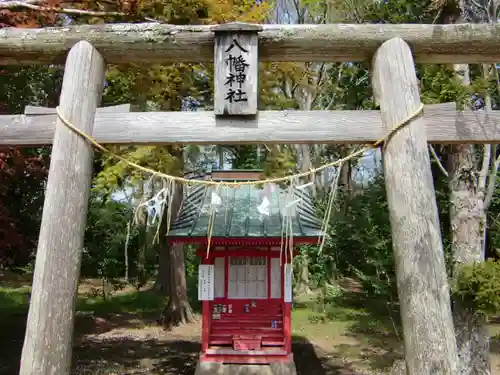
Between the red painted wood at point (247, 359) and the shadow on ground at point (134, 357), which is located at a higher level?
the red painted wood at point (247, 359)

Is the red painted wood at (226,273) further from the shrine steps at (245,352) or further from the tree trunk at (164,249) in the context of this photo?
the tree trunk at (164,249)

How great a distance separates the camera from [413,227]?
2.96m

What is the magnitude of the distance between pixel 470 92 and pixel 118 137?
481cm

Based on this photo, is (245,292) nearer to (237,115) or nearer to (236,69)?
(237,115)

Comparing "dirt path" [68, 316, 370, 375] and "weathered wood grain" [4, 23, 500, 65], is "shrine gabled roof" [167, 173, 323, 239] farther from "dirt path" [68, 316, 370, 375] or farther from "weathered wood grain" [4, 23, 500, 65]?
"weathered wood grain" [4, 23, 500, 65]

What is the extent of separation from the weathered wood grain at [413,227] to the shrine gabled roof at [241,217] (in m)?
4.00

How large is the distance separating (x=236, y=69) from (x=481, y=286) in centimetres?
468

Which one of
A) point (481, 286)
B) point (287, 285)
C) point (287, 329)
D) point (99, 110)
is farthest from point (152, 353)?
point (99, 110)

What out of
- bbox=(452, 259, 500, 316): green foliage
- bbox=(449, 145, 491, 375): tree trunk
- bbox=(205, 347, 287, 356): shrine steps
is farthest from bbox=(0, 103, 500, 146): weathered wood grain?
bbox=(205, 347, 287, 356): shrine steps

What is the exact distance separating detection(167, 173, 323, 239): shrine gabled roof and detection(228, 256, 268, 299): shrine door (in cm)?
73

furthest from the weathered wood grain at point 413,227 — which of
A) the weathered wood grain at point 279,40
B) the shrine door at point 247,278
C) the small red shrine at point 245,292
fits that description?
the shrine door at point 247,278

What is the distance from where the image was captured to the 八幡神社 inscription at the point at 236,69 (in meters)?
3.38

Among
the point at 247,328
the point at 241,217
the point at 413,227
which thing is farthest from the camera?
the point at 241,217

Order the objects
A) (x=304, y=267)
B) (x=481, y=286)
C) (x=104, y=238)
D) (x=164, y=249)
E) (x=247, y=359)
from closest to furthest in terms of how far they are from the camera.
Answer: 1. (x=481, y=286)
2. (x=247, y=359)
3. (x=164, y=249)
4. (x=104, y=238)
5. (x=304, y=267)
